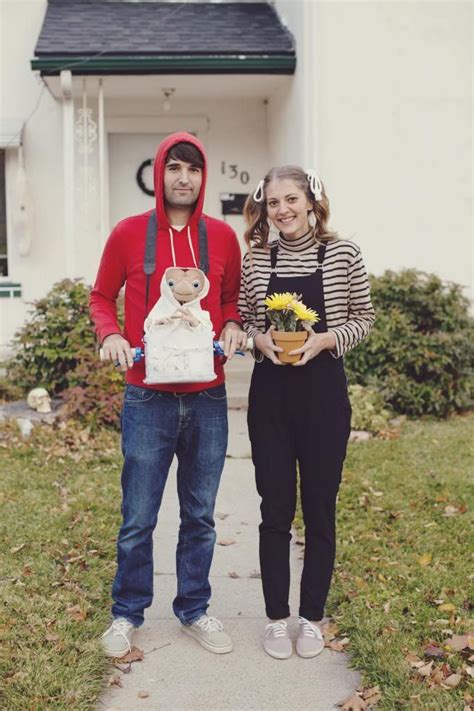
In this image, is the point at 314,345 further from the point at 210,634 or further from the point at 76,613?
the point at 76,613

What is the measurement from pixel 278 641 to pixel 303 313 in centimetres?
140

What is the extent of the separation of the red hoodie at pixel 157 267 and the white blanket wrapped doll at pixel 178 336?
0.36 ft

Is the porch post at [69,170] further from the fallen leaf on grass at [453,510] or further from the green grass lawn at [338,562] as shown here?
the fallen leaf on grass at [453,510]

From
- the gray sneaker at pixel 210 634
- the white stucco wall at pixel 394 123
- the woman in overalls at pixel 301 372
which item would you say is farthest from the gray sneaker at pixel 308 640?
the white stucco wall at pixel 394 123

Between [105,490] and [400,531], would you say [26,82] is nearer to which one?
[105,490]

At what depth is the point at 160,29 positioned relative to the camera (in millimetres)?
9430

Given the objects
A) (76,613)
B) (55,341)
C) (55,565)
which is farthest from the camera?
(55,341)

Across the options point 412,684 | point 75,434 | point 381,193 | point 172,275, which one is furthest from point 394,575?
point 381,193

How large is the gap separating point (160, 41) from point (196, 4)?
5.05 ft

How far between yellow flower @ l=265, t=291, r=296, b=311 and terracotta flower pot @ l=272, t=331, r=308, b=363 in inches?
3.9

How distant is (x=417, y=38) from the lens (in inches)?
338

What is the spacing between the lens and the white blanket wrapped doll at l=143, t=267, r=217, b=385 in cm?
321

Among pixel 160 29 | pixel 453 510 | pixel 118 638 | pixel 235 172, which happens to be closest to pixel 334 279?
pixel 118 638

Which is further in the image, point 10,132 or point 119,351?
point 10,132
